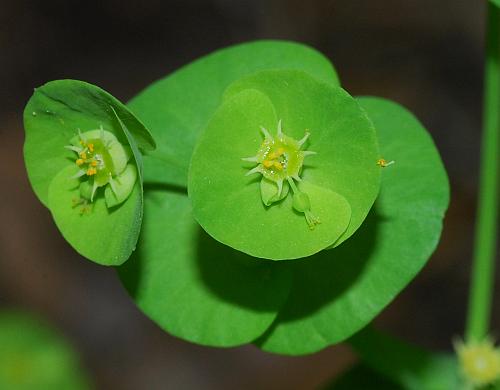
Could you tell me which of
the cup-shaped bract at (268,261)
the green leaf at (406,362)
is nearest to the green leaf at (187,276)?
the cup-shaped bract at (268,261)

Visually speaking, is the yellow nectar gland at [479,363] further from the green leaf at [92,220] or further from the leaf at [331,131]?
the green leaf at [92,220]

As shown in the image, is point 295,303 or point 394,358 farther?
point 394,358

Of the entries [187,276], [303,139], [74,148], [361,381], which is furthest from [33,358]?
[303,139]

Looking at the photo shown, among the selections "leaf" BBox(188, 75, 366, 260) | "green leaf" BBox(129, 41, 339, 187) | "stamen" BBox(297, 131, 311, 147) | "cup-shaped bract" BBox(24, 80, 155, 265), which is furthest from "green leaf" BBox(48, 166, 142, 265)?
"stamen" BBox(297, 131, 311, 147)

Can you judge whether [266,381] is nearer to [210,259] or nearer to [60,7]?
[60,7]

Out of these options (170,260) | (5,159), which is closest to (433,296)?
(5,159)
